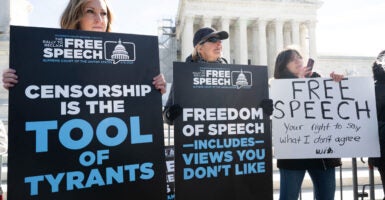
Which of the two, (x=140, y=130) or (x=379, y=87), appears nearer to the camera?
(x=140, y=130)

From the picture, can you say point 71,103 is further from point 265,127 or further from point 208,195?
point 265,127

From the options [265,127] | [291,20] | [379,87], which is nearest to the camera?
[265,127]

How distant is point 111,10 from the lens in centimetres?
272

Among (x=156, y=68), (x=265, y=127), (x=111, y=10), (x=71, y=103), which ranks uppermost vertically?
(x=111, y=10)

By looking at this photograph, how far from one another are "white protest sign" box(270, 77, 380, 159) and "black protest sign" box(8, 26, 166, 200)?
1471 millimetres

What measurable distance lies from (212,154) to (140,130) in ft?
2.32

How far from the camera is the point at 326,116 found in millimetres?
3279

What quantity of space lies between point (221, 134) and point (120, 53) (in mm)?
1100

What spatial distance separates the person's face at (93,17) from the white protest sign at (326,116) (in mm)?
1823

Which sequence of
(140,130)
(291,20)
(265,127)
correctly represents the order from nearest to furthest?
(140,130) < (265,127) < (291,20)

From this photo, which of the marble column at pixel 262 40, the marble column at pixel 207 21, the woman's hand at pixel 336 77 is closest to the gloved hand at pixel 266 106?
the woman's hand at pixel 336 77

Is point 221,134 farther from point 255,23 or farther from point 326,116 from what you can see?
point 255,23

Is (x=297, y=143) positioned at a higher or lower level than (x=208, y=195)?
higher

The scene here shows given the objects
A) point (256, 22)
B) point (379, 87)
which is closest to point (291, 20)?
point (256, 22)
